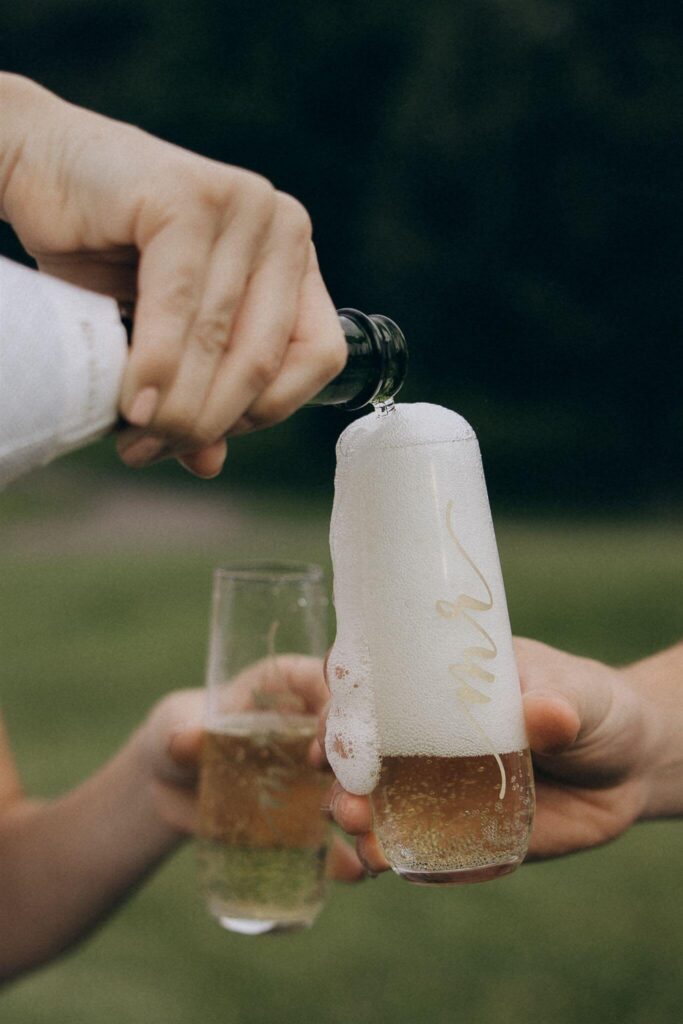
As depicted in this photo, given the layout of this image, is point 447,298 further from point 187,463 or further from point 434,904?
point 187,463

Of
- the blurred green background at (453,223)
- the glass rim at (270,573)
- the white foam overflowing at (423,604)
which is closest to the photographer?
the white foam overflowing at (423,604)

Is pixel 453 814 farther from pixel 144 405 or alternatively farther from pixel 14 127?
pixel 14 127

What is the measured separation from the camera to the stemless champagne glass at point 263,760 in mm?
1859

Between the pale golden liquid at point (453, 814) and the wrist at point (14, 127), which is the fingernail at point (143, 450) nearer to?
the wrist at point (14, 127)

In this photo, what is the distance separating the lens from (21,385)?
3.40 ft

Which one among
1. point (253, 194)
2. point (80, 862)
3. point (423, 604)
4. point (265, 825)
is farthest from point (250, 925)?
point (253, 194)

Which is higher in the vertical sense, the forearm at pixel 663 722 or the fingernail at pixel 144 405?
the fingernail at pixel 144 405

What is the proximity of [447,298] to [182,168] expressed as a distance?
61.5 feet

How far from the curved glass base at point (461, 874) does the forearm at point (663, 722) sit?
1.86 ft

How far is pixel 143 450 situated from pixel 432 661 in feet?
1.38

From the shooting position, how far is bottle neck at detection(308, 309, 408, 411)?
4.55ft

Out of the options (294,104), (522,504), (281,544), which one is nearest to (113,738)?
(281,544)

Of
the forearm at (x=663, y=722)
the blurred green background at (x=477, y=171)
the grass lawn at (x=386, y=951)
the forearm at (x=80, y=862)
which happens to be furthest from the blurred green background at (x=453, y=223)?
the forearm at (x=663, y=722)

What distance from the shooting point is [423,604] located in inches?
53.7
